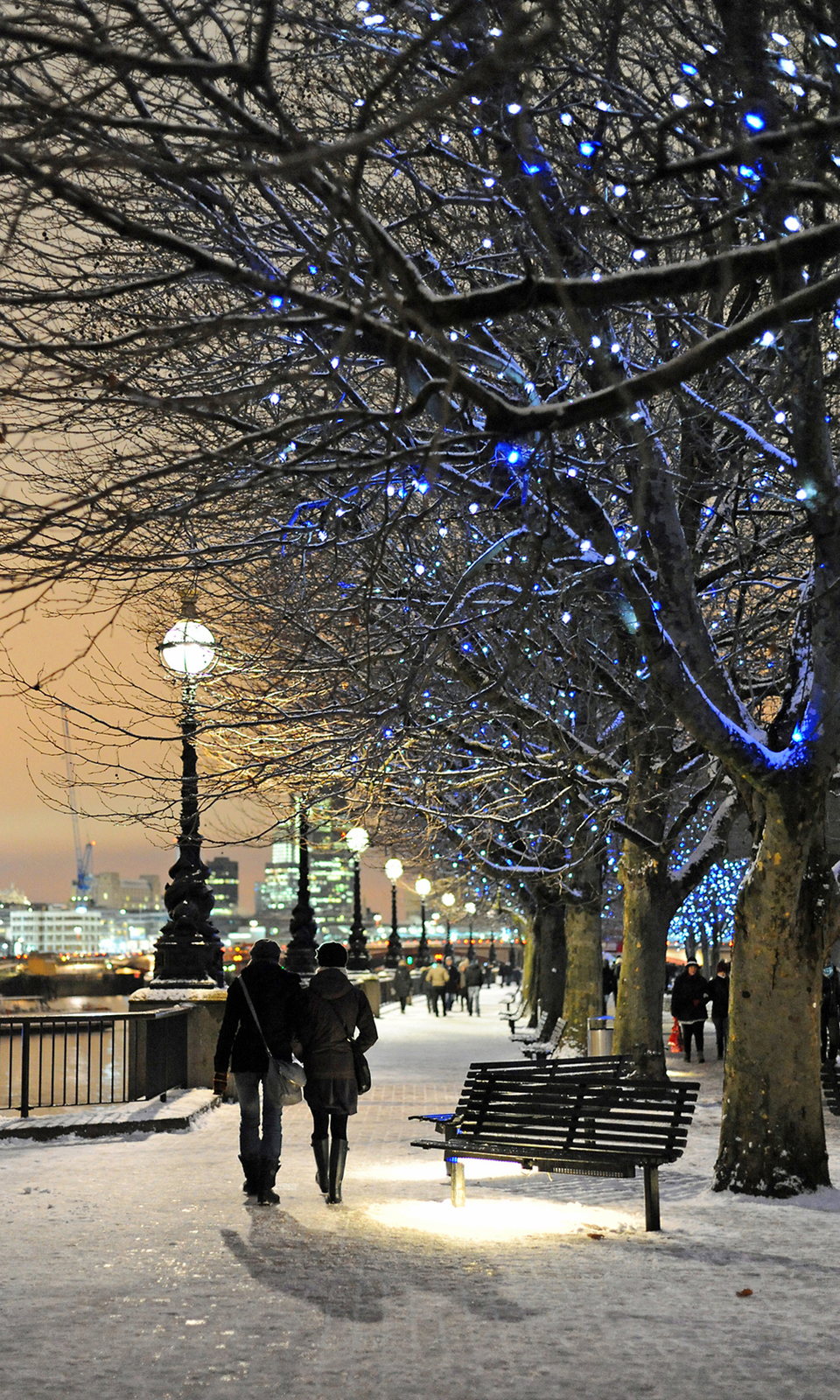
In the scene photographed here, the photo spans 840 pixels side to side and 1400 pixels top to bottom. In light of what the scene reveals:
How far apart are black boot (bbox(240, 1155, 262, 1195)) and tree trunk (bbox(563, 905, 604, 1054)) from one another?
38.9 feet

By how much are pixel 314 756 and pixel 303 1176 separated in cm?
389

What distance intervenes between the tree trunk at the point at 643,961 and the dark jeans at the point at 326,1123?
7.48 metres

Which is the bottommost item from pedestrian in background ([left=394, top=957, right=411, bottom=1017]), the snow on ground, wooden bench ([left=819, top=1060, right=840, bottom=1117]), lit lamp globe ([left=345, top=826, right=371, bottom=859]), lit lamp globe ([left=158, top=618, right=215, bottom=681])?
pedestrian in background ([left=394, top=957, right=411, bottom=1017])

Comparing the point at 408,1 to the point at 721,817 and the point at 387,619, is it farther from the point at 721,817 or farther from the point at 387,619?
the point at 721,817

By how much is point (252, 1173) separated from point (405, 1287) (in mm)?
3284

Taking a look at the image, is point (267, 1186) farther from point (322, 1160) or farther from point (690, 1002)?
point (690, 1002)

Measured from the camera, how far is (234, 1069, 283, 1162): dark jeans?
11.0m

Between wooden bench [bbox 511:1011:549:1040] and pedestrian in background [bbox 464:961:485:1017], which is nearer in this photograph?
wooden bench [bbox 511:1011:549:1040]

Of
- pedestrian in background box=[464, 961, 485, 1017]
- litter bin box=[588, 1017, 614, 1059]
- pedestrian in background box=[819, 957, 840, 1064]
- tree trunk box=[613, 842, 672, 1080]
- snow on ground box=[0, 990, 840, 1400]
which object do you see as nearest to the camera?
snow on ground box=[0, 990, 840, 1400]

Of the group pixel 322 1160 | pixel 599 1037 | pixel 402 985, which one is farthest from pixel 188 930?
pixel 402 985

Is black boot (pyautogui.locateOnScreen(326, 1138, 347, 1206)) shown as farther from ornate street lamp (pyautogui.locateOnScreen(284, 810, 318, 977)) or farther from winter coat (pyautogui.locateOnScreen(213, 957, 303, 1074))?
ornate street lamp (pyautogui.locateOnScreen(284, 810, 318, 977))

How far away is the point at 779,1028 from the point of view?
1105cm

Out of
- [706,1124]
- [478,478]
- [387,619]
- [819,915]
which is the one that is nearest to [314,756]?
[387,619]

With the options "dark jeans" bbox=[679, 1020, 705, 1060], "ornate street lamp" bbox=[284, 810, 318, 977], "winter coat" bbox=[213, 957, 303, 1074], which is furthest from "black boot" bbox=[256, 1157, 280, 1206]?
"dark jeans" bbox=[679, 1020, 705, 1060]
